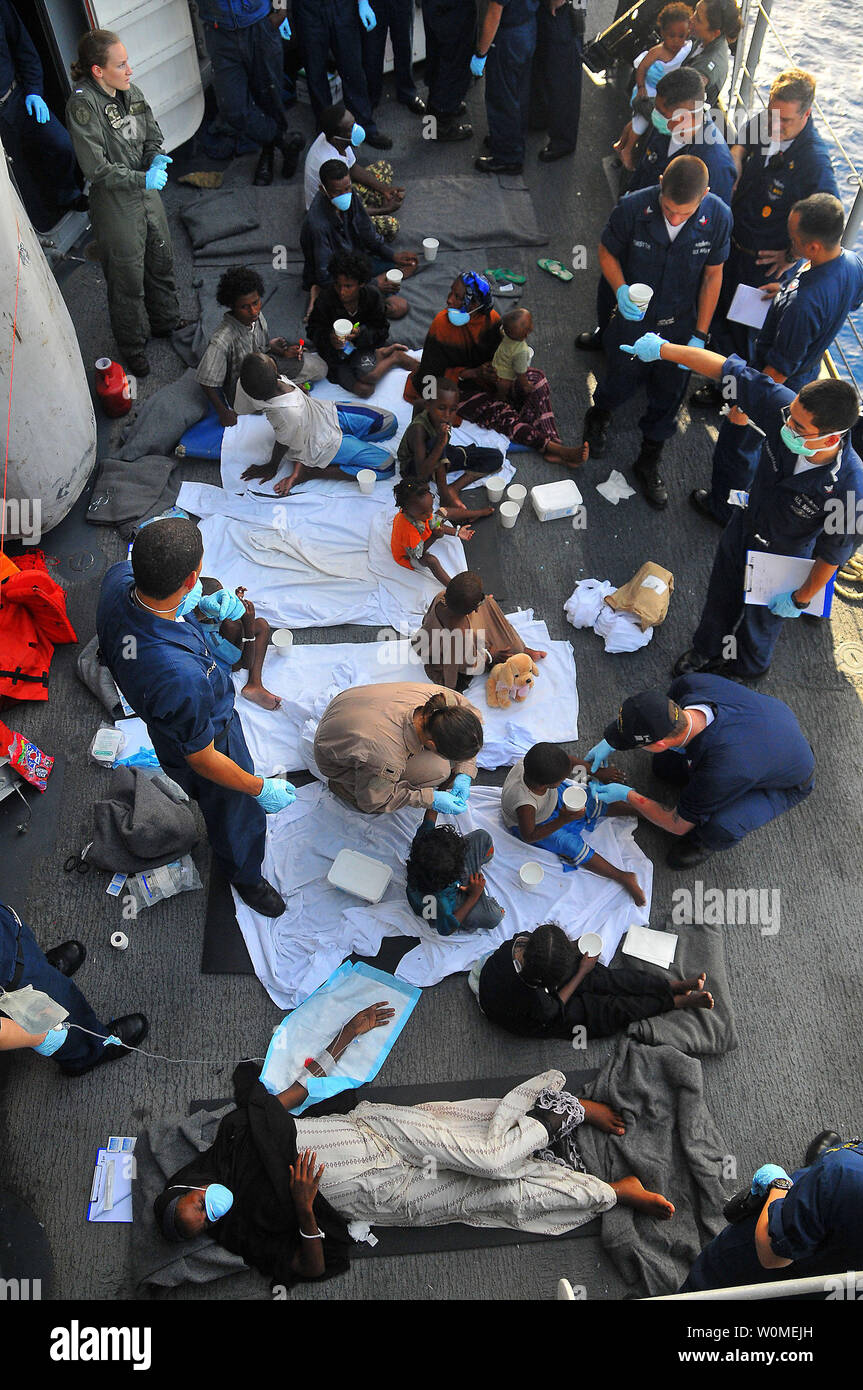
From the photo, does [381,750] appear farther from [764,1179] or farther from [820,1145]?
[820,1145]

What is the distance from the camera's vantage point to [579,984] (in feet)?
11.7

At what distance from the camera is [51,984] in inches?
126

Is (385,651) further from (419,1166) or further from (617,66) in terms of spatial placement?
(617,66)

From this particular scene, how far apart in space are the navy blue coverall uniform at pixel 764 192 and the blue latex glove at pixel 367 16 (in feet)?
8.78

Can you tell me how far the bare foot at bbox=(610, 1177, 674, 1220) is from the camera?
319 cm

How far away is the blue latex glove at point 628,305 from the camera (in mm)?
4402

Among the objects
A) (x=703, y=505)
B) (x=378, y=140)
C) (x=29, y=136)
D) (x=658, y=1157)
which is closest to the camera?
(x=658, y=1157)

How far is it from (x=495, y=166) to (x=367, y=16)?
1189 mm

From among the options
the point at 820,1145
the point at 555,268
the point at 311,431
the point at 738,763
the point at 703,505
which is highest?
the point at 555,268

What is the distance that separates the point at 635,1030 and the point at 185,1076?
1628 mm

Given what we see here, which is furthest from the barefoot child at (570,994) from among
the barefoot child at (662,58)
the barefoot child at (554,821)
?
the barefoot child at (662,58)

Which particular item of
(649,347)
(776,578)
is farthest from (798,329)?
(776,578)

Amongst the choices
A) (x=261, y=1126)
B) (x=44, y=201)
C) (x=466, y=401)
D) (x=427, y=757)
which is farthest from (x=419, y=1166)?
(x=44, y=201)

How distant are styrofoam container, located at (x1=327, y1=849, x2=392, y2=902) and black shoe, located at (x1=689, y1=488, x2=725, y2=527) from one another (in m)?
2.57
